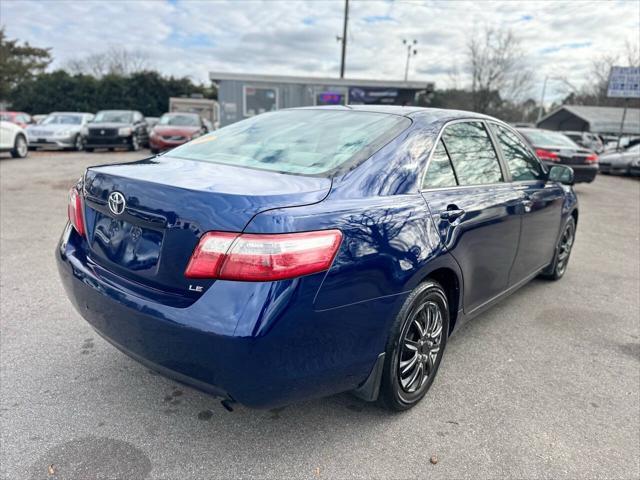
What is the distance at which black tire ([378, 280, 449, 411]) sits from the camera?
7.55 ft

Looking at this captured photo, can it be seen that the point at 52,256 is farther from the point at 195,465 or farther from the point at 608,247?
the point at 608,247

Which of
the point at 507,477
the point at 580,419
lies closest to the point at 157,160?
the point at 507,477

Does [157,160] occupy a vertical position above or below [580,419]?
above

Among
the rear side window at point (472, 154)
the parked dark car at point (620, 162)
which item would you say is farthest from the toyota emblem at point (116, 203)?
the parked dark car at point (620, 162)

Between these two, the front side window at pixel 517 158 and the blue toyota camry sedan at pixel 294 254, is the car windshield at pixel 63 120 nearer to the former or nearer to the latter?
the blue toyota camry sedan at pixel 294 254

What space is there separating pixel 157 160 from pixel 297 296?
138 cm

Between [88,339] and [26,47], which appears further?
[26,47]

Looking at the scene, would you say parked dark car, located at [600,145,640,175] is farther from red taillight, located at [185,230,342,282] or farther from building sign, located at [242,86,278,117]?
red taillight, located at [185,230,342,282]

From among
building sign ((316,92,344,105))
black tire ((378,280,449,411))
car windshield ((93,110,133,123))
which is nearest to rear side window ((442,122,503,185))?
black tire ((378,280,449,411))

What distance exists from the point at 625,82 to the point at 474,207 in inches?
1132

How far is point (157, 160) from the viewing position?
2.67m

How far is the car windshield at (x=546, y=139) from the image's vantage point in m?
11.8

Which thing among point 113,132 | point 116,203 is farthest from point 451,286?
point 113,132

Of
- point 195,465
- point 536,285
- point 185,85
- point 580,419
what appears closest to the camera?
point 195,465
